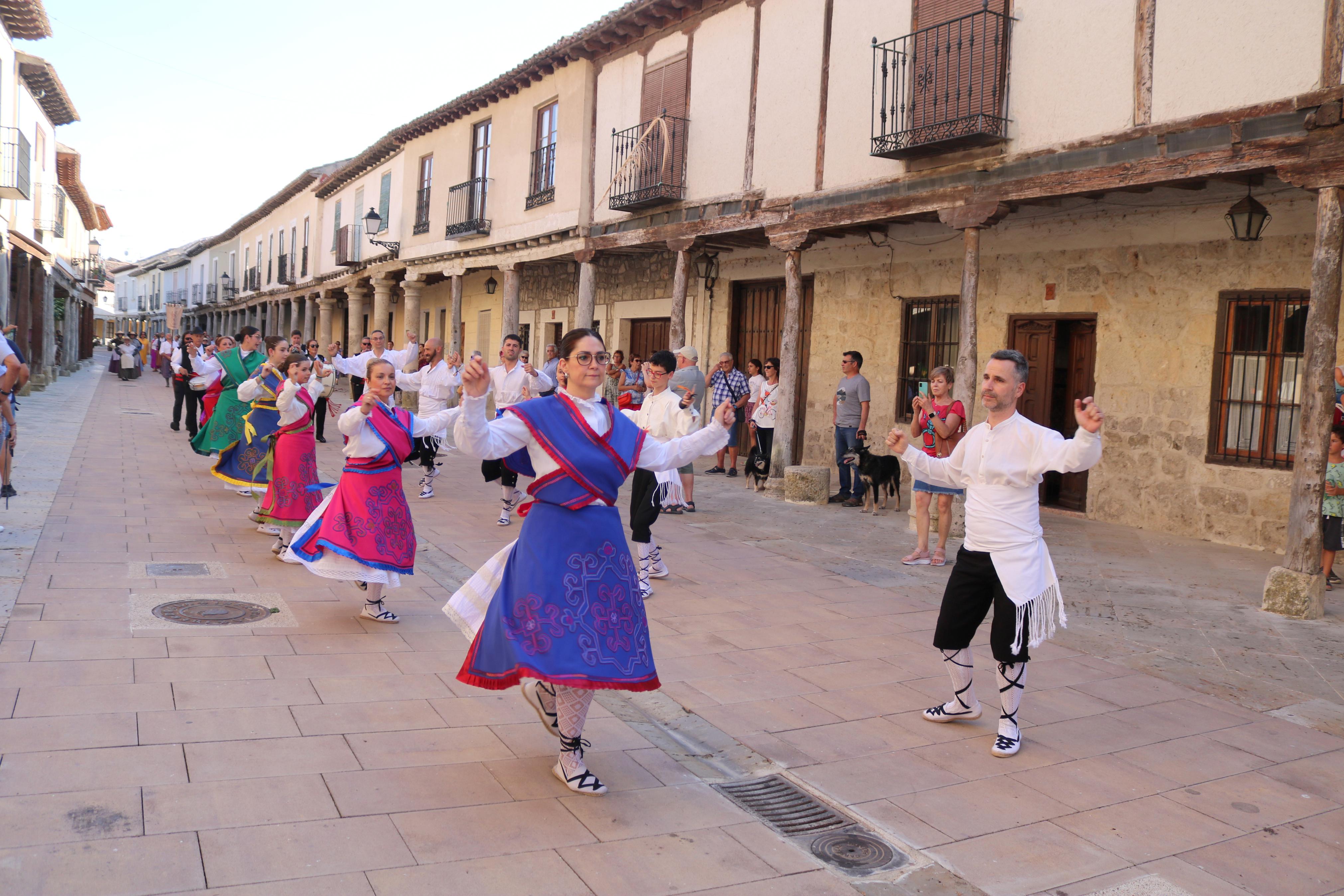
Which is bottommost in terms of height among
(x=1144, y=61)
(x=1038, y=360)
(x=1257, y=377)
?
(x=1257, y=377)

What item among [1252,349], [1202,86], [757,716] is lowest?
[757,716]

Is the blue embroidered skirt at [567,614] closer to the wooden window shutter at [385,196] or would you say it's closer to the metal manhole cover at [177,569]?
the metal manhole cover at [177,569]

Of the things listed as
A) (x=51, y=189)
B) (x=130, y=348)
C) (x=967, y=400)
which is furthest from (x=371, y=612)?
(x=130, y=348)

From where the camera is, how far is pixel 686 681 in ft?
17.1

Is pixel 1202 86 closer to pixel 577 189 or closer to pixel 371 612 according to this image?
pixel 371 612

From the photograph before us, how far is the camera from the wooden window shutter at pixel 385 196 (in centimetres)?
2541

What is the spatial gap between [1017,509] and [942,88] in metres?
7.21

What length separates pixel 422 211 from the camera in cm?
2280

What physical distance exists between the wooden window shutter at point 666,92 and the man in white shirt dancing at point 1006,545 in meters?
10.7

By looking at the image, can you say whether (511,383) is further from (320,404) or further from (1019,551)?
(320,404)

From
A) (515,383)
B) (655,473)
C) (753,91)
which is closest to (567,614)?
(655,473)

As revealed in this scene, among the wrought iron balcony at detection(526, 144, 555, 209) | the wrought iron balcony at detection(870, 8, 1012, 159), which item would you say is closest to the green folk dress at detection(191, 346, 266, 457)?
the wrought iron balcony at detection(870, 8, 1012, 159)

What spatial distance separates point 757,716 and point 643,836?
1426mm

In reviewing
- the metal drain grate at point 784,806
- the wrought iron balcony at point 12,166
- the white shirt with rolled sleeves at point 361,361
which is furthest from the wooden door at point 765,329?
the wrought iron balcony at point 12,166
